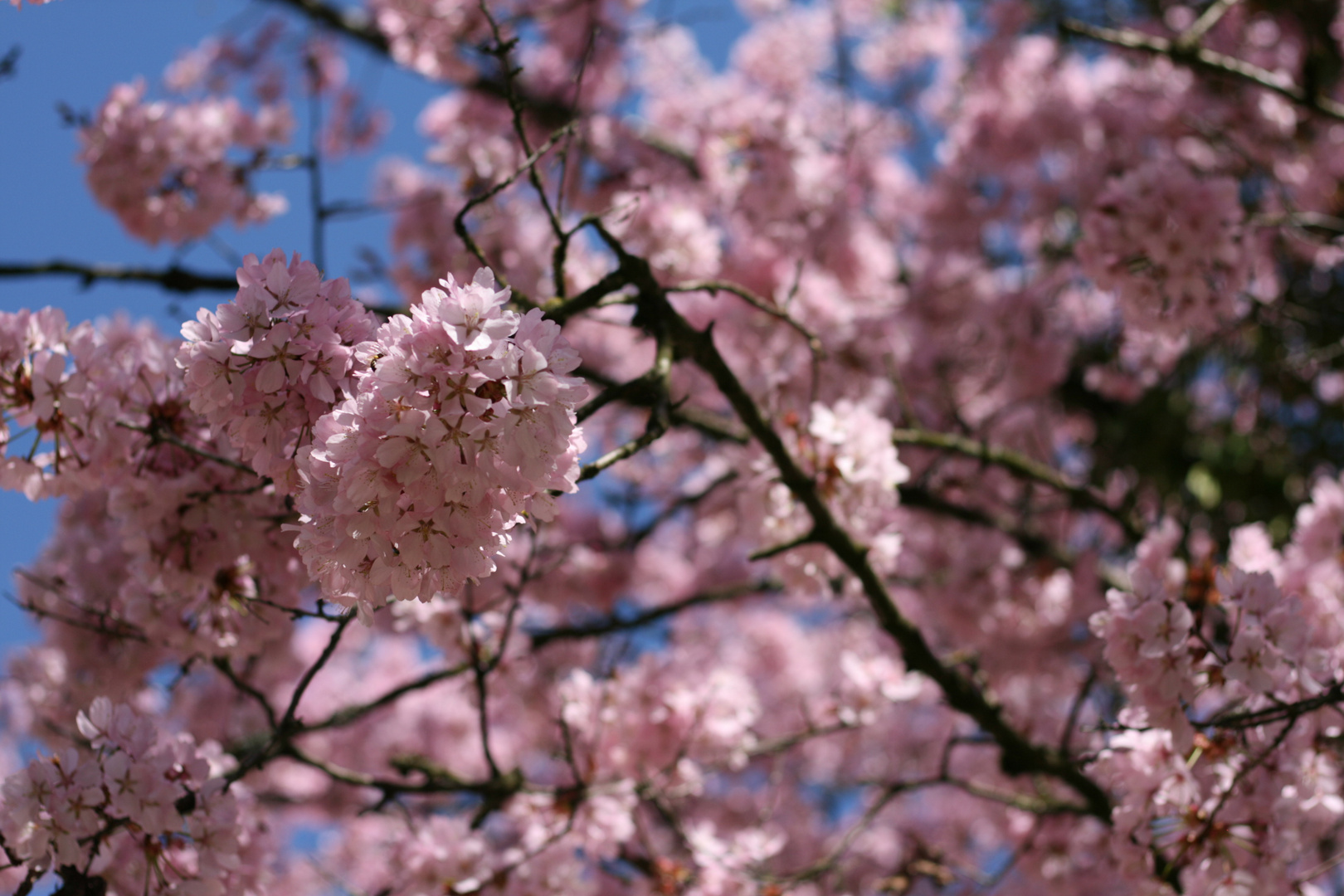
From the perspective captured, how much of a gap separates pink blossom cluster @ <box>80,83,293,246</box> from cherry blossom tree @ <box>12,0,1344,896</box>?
0.7 inches

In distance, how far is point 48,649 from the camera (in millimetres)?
4184

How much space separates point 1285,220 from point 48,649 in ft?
17.0

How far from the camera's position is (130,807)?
202cm

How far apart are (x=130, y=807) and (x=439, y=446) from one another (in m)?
1.26

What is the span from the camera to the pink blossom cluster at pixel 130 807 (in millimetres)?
Result: 1957

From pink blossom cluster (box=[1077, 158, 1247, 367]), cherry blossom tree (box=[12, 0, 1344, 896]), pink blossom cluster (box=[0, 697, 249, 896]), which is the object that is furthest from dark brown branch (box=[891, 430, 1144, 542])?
pink blossom cluster (box=[0, 697, 249, 896])

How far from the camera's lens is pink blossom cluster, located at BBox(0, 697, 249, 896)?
1957 millimetres

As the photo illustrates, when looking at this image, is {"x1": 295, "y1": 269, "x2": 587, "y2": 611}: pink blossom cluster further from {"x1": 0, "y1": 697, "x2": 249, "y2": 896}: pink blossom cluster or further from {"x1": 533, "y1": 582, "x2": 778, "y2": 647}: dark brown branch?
{"x1": 533, "y1": 582, "x2": 778, "y2": 647}: dark brown branch

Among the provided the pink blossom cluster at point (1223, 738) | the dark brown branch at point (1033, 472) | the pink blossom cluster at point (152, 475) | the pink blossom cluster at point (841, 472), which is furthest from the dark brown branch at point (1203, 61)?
the pink blossom cluster at point (152, 475)

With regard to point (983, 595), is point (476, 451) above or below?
below

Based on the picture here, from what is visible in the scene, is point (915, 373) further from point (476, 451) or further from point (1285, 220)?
point (476, 451)

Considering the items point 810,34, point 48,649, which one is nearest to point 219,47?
point 48,649

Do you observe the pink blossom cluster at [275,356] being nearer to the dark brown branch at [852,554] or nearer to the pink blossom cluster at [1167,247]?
the dark brown branch at [852,554]

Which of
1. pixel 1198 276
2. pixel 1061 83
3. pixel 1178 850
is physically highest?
pixel 1061 83
